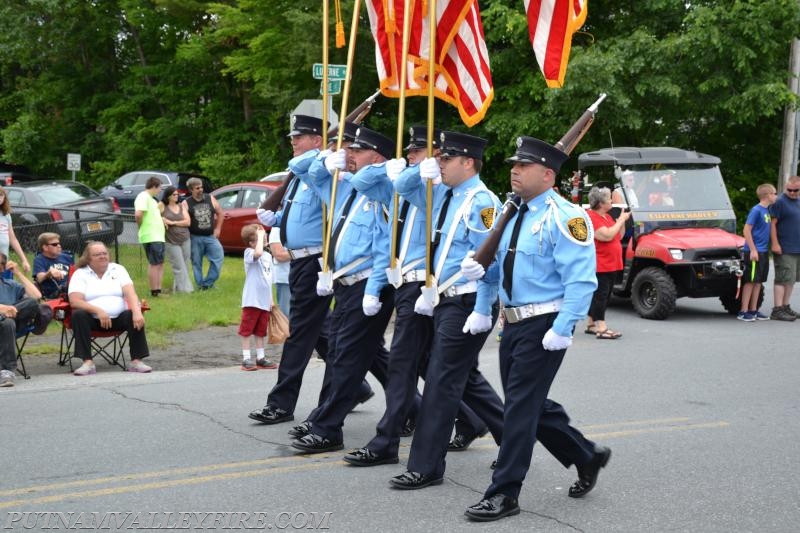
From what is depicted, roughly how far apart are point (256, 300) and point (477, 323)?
203 inches

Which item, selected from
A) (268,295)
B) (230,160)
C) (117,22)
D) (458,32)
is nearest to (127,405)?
(268,295)

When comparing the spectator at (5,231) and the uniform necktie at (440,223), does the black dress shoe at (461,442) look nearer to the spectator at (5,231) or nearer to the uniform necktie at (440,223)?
the uniform necktie at (440,223)

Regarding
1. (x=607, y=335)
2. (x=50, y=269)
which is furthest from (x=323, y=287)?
(x=607, y=335)

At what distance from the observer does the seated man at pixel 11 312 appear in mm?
9773

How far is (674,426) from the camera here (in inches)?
315

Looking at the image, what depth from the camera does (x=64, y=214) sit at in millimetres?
20672

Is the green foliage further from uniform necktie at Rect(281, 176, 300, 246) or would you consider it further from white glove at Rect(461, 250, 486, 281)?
white glove at Rect(461, 250, 486, 281)

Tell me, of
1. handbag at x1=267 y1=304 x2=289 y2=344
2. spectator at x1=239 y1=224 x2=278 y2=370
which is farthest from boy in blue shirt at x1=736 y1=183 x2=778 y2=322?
spectator at x1=239 y1=224 x2=278 y2=370

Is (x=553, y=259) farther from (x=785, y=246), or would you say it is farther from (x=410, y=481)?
(x=785, y=246)

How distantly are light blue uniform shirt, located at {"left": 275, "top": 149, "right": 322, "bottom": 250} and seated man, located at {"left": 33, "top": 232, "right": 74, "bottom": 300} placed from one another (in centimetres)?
452

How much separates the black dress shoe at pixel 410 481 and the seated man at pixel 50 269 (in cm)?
643

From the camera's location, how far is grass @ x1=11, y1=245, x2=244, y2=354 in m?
13.0

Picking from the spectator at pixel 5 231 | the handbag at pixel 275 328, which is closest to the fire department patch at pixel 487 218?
the handbag at pixel 275 328

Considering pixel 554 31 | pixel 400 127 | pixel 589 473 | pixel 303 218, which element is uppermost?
pixel 554 31
